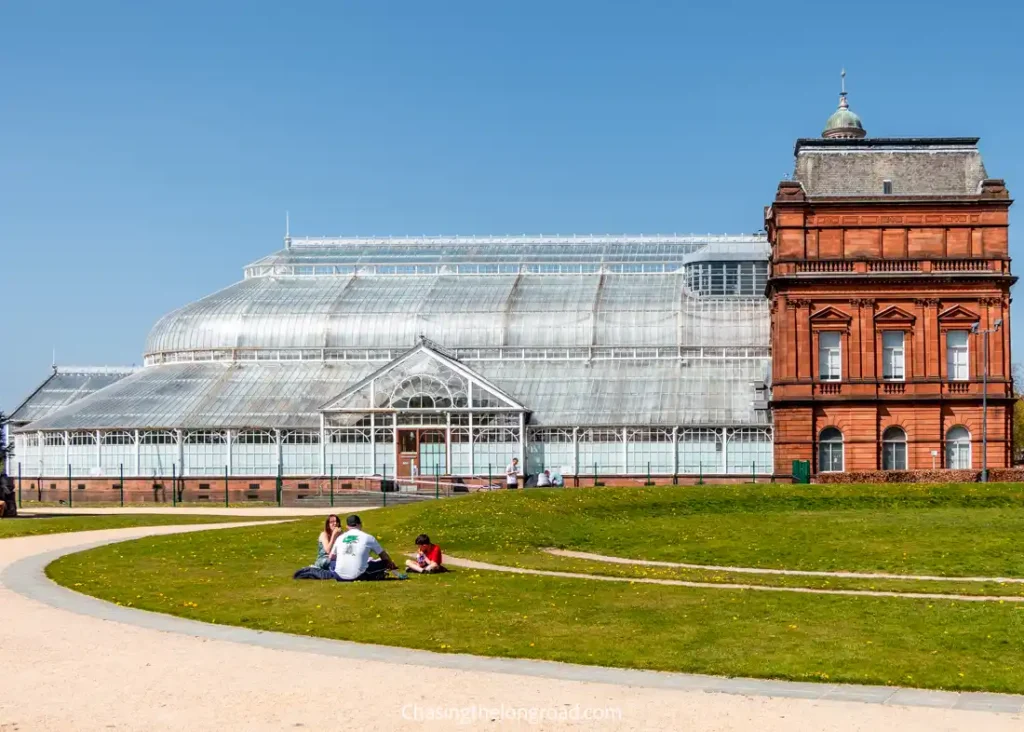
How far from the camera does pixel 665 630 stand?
858 inches

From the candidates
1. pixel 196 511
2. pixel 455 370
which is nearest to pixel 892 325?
pixel 455 370

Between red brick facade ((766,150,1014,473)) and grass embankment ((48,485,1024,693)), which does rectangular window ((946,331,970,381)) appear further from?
grass embankment ((48,485,1024,693))

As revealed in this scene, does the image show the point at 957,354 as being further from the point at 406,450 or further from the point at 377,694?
the point at 377,694

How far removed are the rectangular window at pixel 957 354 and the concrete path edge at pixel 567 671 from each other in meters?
59.2

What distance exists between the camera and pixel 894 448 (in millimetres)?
75062

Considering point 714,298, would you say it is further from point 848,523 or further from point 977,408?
point 848,523

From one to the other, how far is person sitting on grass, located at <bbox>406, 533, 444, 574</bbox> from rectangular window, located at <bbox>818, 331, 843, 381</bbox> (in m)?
48.4

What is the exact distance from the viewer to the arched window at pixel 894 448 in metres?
74.9

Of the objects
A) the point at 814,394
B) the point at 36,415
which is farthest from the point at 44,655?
the point at 36,415

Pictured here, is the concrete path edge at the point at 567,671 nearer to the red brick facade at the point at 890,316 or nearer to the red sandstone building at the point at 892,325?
the red brick facade at the point at 890,316

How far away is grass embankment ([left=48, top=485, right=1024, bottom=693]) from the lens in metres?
19.6

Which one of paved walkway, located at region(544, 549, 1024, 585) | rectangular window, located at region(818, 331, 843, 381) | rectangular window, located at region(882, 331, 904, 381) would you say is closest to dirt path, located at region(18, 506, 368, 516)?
paved walkway, located at region(544, 549, 1024, 585)

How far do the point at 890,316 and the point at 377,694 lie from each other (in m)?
62.5

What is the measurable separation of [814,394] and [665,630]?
55.1m
